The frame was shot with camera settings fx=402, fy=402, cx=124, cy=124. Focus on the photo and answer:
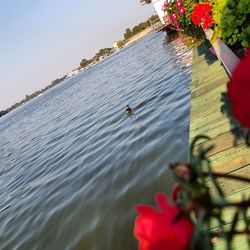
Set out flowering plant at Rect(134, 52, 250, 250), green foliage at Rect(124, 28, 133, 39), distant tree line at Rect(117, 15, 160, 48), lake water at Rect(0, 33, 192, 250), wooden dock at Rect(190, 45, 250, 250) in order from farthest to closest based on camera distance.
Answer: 1. green foliage at Rect(124, 28, 133, 39)
2. distant tree line at Rect(117, 15, 160, 48)
3. lake water at Rect(0, 33, 192, 250)
4. wooden dock at Rect(190, 45, 250, 250)
5. flowering plant at Rect(134, 52, 250, 250)

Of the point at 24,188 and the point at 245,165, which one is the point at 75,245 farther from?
the point at 24,188

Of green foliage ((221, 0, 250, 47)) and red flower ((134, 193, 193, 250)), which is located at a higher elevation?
red flower ((134, 193, 193, 250))

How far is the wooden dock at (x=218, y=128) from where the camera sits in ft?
13.7

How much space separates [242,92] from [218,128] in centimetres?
542

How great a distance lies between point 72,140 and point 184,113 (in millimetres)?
9309

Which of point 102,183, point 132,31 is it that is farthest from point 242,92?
point 132,31

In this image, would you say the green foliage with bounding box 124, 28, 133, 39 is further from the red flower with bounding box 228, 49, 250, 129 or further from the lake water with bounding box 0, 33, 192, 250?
the red flower with bounding box 228, 49, 250, 129

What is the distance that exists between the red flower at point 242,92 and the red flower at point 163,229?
0.24 metres

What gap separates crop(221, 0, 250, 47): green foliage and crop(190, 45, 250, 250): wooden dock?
1.24 m

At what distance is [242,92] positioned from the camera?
0.82 meters

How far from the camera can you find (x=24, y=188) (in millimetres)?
16406

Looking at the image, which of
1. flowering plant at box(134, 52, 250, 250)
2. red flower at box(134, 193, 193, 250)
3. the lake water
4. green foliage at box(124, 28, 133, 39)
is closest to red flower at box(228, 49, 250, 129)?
flowering plant at box(134, 52, 250, 250)

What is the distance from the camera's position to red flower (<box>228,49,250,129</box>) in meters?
0.81

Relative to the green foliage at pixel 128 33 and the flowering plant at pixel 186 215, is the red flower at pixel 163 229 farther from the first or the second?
the green foliage at pixel 128 33
